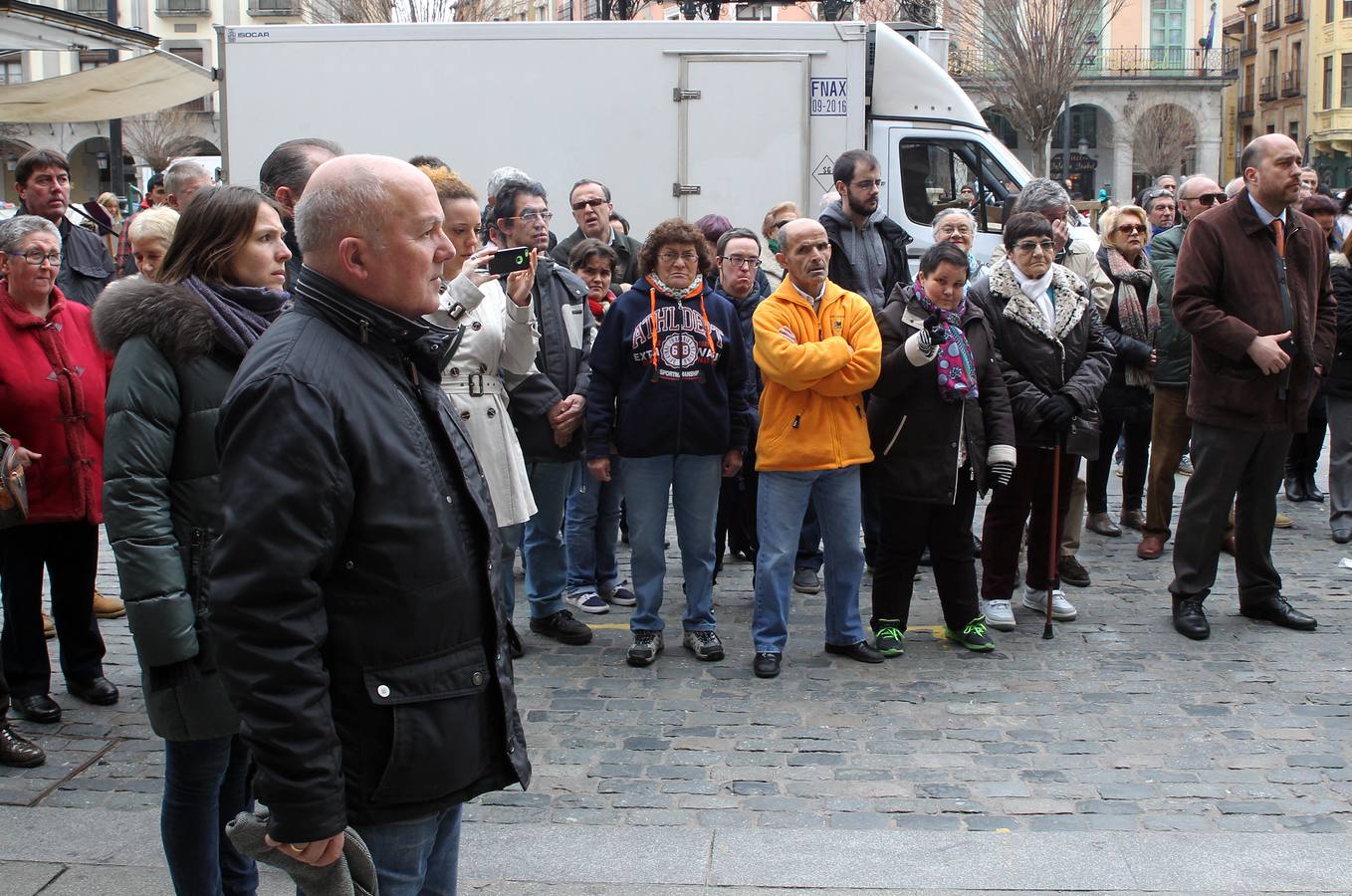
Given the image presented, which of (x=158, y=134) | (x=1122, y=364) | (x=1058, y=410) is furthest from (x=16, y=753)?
(x=158, y=134)

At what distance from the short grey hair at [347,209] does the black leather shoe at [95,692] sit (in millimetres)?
3806

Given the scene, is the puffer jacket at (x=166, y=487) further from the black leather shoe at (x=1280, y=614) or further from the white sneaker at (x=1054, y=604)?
the black leather shoe at (x=1280, y=614)

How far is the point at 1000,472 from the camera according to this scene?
20.5ft

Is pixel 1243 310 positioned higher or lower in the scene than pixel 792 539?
higher

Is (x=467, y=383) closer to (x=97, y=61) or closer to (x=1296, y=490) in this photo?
(x=1296, y=490)

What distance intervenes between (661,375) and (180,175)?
A: 239 centimetres

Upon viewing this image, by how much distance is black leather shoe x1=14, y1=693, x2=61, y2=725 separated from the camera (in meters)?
5.40

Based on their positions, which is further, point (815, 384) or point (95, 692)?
point (815, 384)

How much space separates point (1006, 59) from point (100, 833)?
3108 cm

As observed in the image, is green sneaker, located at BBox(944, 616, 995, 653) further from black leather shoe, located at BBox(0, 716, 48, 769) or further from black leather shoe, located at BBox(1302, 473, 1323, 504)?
black leather shoe, located at BBox(1302, 473, 1323, 504)

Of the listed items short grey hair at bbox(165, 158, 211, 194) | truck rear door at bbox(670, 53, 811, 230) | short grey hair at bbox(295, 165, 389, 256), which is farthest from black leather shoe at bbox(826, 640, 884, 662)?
truck rear door at bbox(670, 53, 811, 230)

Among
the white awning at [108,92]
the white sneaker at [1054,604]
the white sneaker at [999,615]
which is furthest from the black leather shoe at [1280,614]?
the white awning at [108,92]

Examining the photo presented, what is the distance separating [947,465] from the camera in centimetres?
613

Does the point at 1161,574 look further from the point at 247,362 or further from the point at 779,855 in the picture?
the point at 247,362
